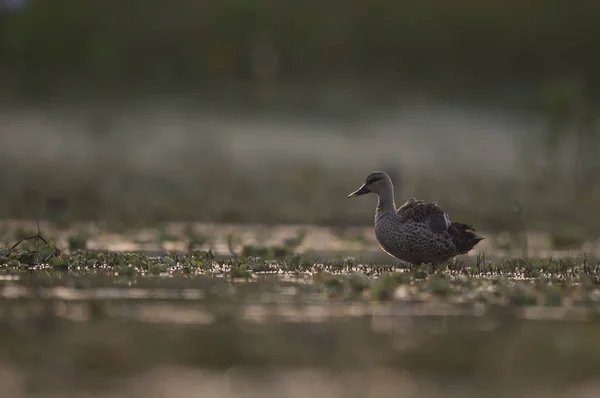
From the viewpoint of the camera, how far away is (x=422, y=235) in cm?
1298

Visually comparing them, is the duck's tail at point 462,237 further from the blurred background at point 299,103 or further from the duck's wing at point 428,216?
the blurred background at point 299,103

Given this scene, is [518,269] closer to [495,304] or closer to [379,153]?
[495,304]

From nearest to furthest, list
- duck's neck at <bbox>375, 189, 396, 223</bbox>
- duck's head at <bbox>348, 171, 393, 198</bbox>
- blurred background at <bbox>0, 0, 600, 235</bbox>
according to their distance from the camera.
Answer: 1. duck's neck at <bbox>375, 189, 396, 223</bbox>
2. duck's head at <bbox>348, 171, 393, 198</bbox>
3. blurred background at <bbox>0, 0, 600, 235</bbox>

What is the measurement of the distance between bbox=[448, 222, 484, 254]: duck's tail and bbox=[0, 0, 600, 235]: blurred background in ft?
21.3

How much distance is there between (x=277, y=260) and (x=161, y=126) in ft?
69.5

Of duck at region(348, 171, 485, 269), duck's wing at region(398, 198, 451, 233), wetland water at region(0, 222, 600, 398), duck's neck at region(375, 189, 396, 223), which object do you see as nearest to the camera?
wetland water at region(0, 222, 600, 398)

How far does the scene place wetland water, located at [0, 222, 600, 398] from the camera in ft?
25.7

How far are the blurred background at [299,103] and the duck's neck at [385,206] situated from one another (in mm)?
6061

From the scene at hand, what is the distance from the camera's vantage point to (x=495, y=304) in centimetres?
1070

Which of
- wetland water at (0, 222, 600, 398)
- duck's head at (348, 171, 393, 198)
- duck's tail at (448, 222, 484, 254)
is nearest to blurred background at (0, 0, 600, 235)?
duck's head at (348, 171, 393, 198)

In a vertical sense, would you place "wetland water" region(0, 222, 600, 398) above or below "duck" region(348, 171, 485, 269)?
below

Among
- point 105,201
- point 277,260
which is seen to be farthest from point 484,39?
point 277,260

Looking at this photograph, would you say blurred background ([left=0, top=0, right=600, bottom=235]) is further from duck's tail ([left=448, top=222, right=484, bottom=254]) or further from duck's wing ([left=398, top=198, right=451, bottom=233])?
duck's wing ([left=398, top=198, right=451, bottom=233])

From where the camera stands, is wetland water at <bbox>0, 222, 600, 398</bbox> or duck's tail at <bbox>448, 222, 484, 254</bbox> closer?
wetland water at <bbox>0, 222, 600, 398</bbox>
